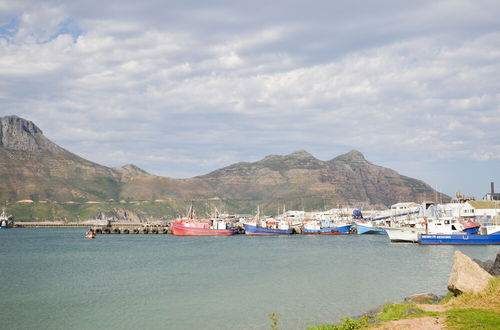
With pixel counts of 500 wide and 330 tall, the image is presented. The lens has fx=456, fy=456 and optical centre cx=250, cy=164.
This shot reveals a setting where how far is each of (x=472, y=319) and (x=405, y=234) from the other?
69035 millimetres

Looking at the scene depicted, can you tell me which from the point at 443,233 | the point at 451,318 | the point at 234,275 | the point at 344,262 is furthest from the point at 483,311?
the point at 443,233

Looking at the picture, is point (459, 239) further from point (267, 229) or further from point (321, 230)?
point (267, 229)

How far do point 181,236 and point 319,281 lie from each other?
94.2 metres

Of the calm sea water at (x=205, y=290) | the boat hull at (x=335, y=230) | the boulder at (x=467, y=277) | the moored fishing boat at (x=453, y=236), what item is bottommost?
the boat hull at (x=335, y=230)

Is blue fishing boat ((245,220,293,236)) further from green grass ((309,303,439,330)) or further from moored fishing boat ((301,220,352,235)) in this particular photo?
green grass ((309,303,439,330))

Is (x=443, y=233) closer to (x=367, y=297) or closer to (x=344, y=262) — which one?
(x=344, y=262)

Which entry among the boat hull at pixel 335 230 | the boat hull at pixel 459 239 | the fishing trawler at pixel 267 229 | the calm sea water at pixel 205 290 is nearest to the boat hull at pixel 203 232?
the fishing trawler at pixel 267 229

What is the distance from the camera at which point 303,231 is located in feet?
427

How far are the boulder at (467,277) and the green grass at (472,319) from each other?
279 cm

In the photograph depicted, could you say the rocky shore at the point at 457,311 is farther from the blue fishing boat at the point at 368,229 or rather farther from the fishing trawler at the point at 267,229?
the blue fishing boat at the point at 368,229

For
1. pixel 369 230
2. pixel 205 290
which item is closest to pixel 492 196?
pixel 369 230

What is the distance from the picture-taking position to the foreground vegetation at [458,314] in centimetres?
1670

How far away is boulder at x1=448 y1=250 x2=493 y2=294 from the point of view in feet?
70.2

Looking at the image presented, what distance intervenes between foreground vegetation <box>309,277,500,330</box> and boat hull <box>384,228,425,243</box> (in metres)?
62.0
